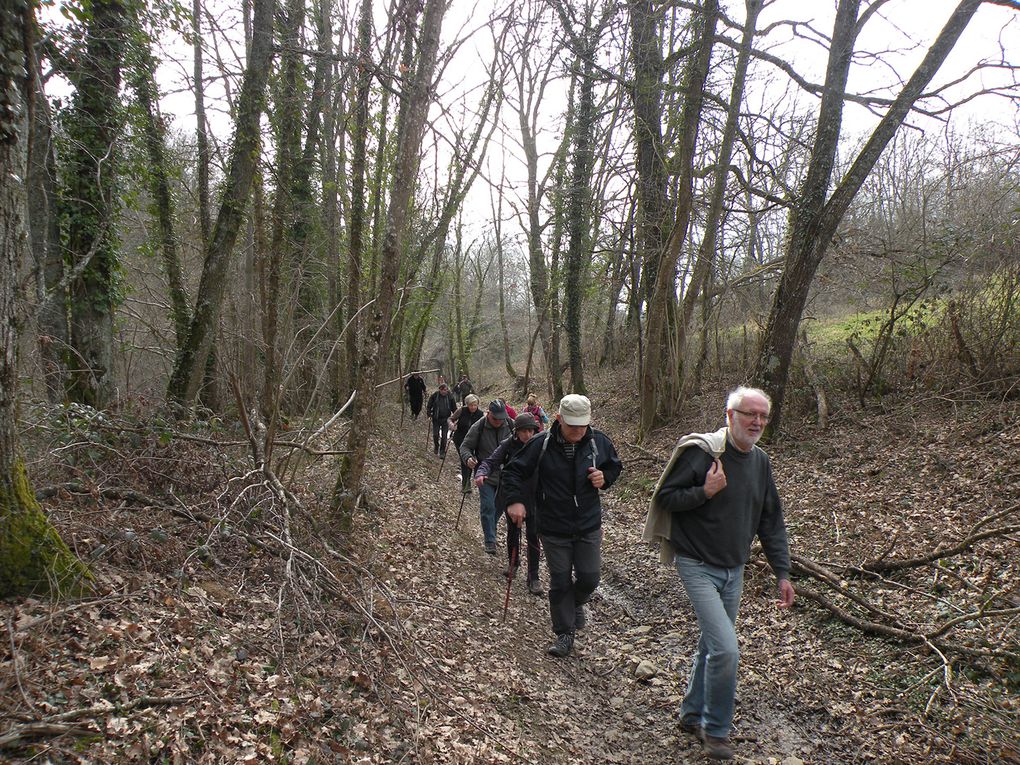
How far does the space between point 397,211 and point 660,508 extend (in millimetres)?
4358

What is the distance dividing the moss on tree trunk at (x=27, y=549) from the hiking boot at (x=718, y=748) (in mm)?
4174

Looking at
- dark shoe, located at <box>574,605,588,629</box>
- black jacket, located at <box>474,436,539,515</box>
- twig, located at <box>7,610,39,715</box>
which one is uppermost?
black jacket, located at <box>474,436,539,515</box>

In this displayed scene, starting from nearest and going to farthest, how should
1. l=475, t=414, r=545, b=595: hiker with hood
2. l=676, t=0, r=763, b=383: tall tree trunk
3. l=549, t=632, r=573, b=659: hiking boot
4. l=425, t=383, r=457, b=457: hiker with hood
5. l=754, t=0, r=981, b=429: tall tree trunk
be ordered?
l=549, t=632, r=573, b=659: hiking boot → l=475, t=414, r=545, b=595: hiker with hood → l=754, t=0, r=981, b=429: tall tree trunk → l=676, t=0, r=763, b=383: tall tree trunk → l=425, t=383, r=457, b=457: hiker with hood

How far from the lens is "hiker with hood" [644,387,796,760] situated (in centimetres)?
363

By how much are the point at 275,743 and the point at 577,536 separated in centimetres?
273

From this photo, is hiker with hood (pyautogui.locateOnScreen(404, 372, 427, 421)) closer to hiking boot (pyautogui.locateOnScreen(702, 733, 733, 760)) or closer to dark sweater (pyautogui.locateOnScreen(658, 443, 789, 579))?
dark sweater (pyautogui.locateOnScreen(658, 443, 789, 579))

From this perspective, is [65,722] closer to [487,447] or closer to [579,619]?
[579,619]

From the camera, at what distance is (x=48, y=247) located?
792cm

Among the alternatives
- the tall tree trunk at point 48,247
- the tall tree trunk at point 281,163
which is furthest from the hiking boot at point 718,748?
the tall tree trunk at point 48,247

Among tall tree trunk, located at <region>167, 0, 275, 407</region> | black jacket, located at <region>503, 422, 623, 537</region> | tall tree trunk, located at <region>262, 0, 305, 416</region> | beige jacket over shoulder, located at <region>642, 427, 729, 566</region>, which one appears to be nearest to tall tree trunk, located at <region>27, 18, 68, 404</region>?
tall tree trunk, located at <region>167, 0, 275, 407</region>

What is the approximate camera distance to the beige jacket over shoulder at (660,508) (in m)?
3.77

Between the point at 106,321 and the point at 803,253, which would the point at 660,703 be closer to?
the point at 803,253

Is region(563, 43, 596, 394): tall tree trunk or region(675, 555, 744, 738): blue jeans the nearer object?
region(675, 555, 744, 738): blue jeans

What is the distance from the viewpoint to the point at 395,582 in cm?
612
